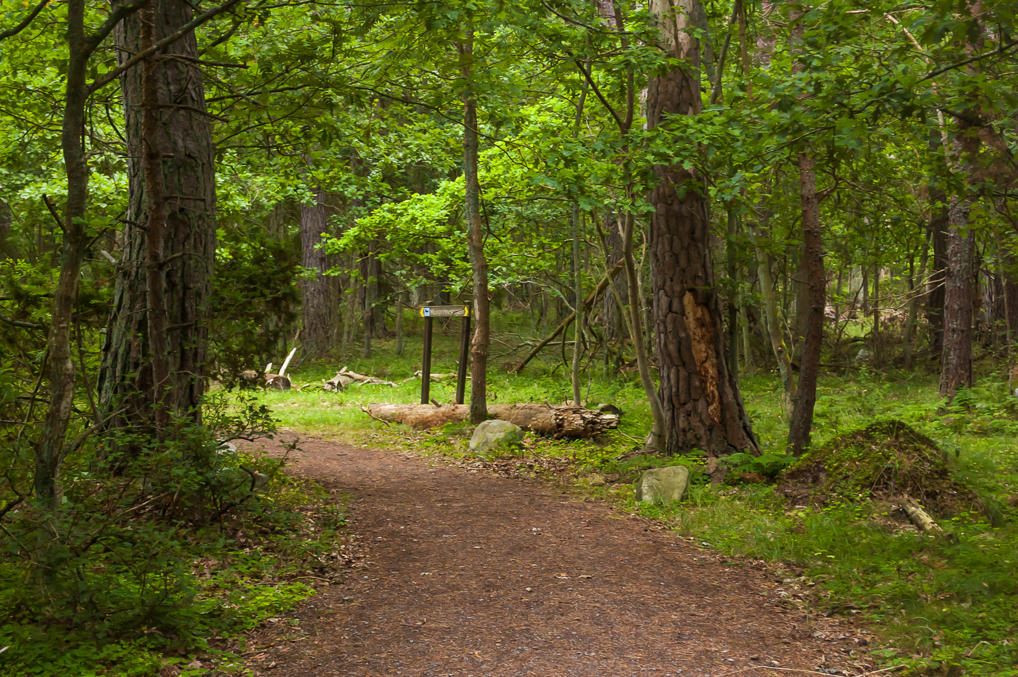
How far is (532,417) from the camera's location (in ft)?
40.0

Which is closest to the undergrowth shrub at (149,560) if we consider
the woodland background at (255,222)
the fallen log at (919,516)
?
the woodland background at (255,222)

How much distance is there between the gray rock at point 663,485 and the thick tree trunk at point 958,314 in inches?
309

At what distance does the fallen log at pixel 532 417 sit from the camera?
38.4ft

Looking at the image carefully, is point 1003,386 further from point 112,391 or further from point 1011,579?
point 112,391

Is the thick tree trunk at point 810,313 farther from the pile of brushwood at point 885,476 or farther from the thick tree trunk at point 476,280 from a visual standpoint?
the thick tree trunk at point 476,280

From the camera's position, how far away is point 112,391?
667 centimetres

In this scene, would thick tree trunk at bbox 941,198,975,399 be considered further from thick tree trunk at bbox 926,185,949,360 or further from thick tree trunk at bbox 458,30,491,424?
thick tree trunk at bbox 458,30,491,424

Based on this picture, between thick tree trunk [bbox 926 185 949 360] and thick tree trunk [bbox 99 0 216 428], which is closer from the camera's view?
thick tree trunk [bbox 99 0 216 428]

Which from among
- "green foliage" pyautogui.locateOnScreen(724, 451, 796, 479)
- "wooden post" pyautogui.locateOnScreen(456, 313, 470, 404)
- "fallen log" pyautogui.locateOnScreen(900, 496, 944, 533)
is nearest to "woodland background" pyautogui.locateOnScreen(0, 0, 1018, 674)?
"green foliage" pyautogui.locateOnScreen(724, 451, 796, 479)

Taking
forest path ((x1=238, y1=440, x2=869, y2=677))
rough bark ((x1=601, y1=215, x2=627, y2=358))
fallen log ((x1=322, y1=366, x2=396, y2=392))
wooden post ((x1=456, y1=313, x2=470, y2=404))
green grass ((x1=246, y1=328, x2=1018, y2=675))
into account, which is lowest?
forest path ((x1=238, y1=440, x2=869, y2=677))

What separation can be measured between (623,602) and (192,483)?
10.3 feet

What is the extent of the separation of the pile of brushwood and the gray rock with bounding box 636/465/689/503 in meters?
1.01

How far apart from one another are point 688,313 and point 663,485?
2.25 meters

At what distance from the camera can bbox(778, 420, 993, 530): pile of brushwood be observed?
687 centimetres
